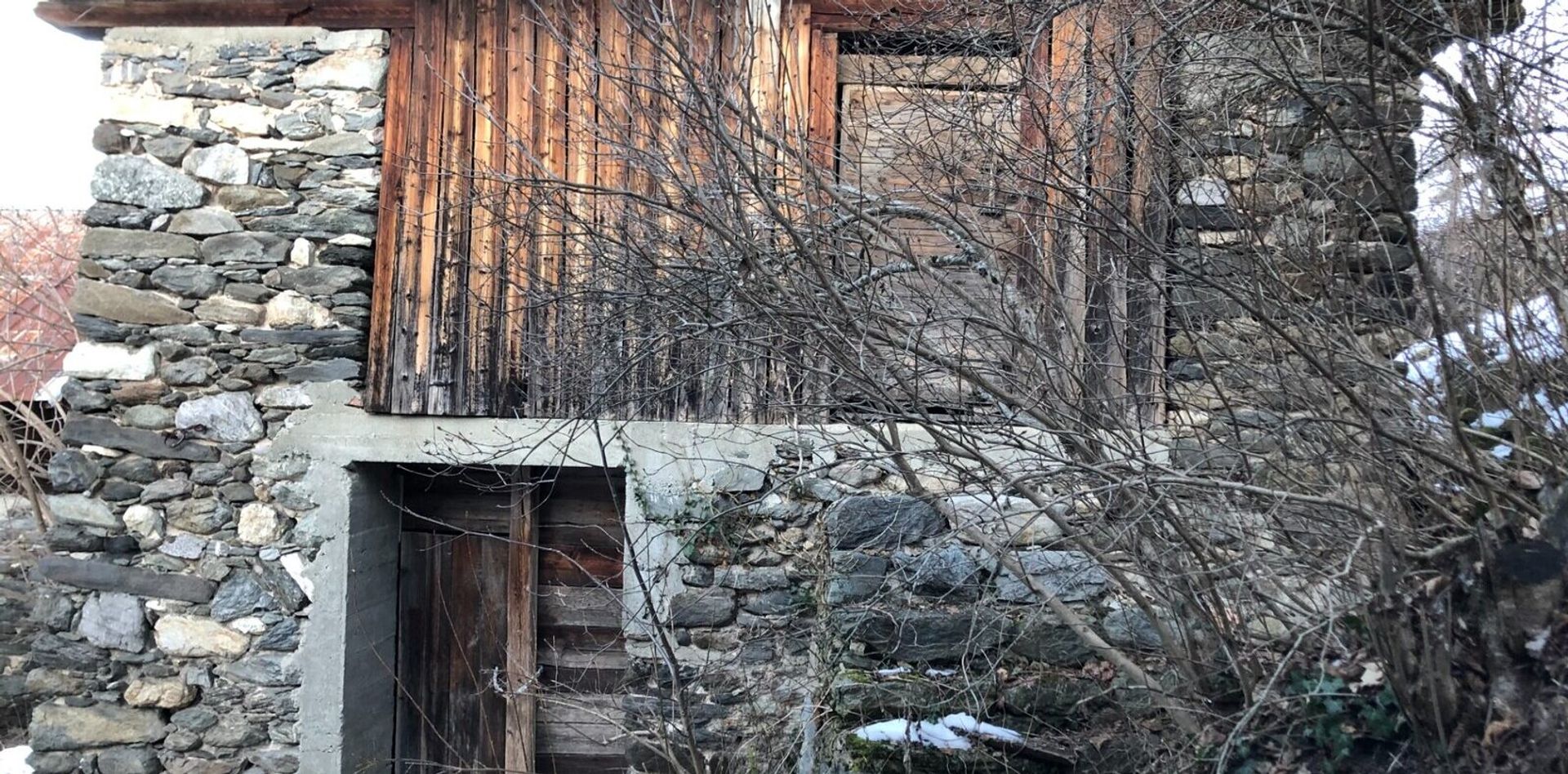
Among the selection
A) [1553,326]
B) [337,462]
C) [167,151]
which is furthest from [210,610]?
[1553,326]

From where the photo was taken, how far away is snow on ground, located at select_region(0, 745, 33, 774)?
15.4ft

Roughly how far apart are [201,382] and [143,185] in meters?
0.87

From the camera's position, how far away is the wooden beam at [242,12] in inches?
172

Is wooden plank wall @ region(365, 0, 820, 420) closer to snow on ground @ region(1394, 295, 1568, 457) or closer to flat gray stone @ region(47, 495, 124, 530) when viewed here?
flat gray stone @ region(47, 495, 124, 530)

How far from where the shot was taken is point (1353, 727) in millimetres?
2162

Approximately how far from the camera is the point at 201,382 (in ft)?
14.2

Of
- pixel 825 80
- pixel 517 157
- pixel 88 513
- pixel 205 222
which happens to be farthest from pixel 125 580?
pixel 825 80

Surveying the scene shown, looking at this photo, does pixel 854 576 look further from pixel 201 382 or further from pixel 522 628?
pixel 201 382

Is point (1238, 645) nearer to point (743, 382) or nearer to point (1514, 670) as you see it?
point (1514, 670)


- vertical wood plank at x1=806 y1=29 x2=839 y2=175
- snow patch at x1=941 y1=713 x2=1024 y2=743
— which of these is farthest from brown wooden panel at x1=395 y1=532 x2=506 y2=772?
snow patch at x1=941 y1=713 x2=1024 y2=743

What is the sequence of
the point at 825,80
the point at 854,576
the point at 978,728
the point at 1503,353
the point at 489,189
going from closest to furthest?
the point at 1503,353 → the point at 978,728 → the point at 854,576 → the point at 489,189 → the point at 825,80

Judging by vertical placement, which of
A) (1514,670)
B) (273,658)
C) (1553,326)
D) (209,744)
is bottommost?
(209,744)

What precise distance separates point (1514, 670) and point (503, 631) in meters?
3.86

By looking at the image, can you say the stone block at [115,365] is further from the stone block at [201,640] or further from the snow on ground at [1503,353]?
the snow on ground at [1503,353]
